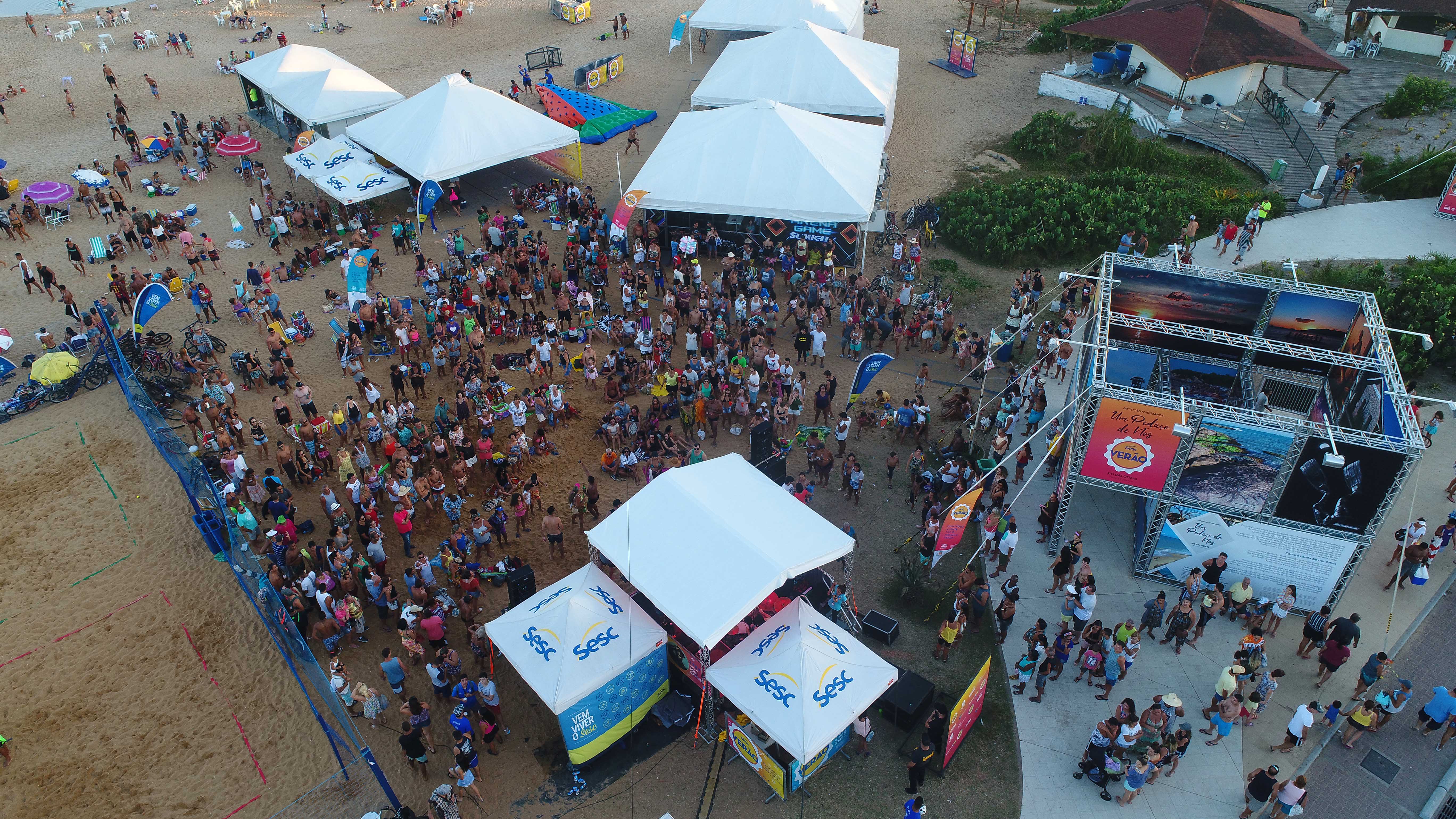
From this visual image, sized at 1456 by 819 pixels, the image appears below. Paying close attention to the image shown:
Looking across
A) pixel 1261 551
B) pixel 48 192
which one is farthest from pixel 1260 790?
pixel 48 192

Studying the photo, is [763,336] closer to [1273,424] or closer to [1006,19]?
[1273,424]

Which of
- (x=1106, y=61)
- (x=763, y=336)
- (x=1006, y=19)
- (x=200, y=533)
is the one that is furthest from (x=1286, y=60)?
(x=200, y=533)

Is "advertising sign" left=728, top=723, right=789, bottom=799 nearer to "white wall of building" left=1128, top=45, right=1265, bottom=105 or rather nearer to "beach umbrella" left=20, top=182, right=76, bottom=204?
"beach umbrella" left=20, top=182, right=76, bottom=204

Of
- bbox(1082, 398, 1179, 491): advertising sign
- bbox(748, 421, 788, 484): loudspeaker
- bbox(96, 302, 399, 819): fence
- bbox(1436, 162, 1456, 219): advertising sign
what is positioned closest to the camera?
bbox(96, 302, 399, 819): fence

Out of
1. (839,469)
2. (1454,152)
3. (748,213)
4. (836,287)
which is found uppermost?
(1454,152)

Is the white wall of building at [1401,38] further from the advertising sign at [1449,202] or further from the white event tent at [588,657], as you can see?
the white event tent at [588,657]

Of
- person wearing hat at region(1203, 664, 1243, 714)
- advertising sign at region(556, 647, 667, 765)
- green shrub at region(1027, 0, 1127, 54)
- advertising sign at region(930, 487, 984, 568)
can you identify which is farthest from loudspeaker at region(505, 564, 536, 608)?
green shrub at region(1027, 0, 1127, 54)
